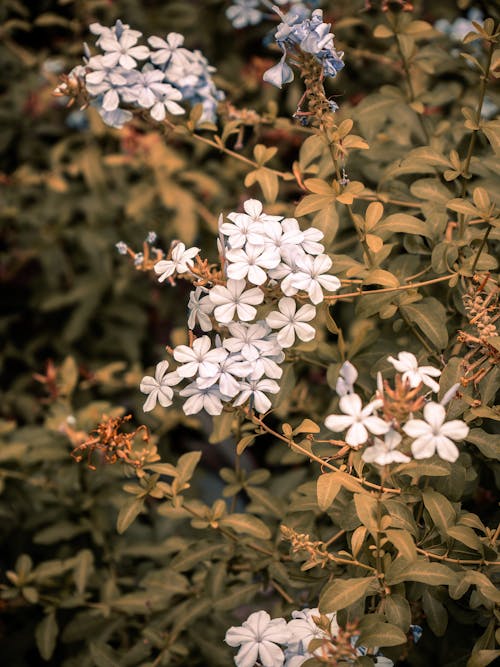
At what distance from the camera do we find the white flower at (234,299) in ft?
3.66

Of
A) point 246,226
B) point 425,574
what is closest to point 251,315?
point 246,226

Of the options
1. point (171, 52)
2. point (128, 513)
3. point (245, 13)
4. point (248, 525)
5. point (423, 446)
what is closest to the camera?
point (423, 446)

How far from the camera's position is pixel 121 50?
4.78 ft

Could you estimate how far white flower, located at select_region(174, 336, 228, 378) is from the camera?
3.59 feet

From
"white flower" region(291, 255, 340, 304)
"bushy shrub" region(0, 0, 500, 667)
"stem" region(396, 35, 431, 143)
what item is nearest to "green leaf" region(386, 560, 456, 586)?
"bushy shrub" region(0, 0, 500, 667)

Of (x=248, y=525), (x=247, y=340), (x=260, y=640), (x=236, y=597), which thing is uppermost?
(x=247, y=340)

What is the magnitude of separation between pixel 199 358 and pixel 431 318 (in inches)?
17.8

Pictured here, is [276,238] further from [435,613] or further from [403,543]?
[435,613]

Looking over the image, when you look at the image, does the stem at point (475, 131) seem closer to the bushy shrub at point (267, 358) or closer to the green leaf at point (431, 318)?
the bushy shrub at point (267, 358)

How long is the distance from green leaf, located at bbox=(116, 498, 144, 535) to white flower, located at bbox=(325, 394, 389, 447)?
481 mm

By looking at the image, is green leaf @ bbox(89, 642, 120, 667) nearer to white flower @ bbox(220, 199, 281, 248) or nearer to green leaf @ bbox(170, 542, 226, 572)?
green leaf @ bbox(170, 542, 226, 572)

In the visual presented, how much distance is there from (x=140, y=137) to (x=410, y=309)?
161cm

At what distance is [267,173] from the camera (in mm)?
1516

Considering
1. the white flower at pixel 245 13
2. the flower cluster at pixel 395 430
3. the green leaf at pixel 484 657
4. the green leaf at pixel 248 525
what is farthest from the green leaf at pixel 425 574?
A: the white flower at pixel 245 13
